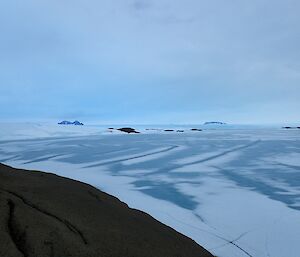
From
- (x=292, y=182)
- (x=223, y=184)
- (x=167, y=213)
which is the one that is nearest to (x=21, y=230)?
(x=167, y=213)

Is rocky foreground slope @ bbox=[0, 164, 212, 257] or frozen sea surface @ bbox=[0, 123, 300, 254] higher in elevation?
rocky foreground slope @ bbox=[0, 164, 212, 257]

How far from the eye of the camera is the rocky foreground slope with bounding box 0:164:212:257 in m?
2.34

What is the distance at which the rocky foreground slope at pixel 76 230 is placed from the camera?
2336 mm

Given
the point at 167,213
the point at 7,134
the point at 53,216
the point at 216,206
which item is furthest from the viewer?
the point at 7,134

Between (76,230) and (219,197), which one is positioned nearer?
(76,230)

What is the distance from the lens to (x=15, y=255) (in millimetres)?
2135

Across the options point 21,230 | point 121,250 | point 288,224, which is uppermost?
point 21,230

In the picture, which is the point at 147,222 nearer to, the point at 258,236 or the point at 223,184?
the point at 258,236

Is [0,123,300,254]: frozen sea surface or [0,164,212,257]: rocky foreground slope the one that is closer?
[0,164,212,257]: rocky foreground slope

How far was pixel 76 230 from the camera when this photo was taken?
2701 millimetres

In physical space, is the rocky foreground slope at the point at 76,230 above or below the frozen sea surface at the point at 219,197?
above

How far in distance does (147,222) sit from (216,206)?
1627 millimetres

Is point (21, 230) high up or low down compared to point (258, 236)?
up

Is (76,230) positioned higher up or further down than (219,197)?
higher up
